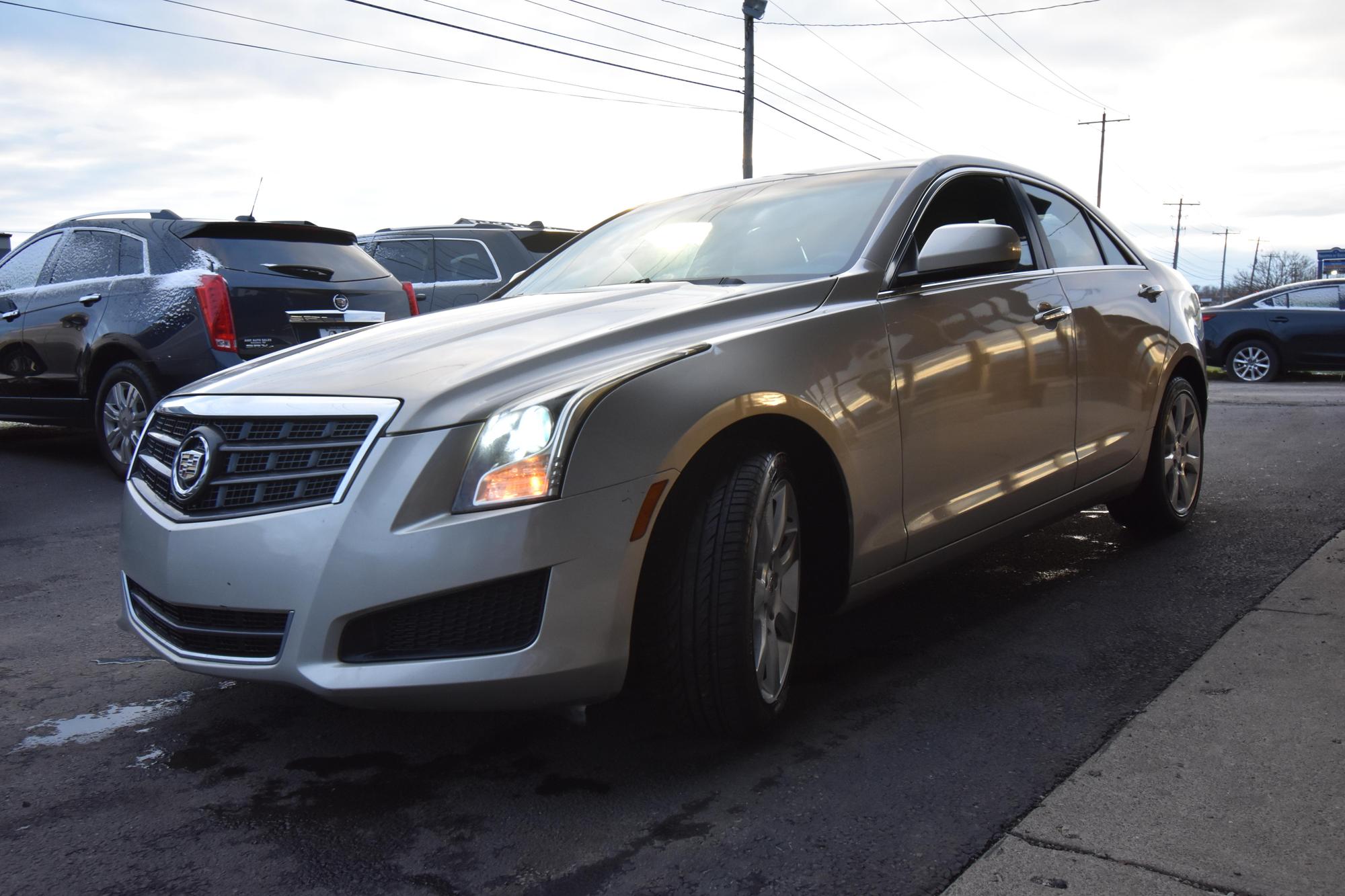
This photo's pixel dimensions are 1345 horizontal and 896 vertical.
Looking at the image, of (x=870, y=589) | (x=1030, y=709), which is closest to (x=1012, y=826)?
(x=1030, y=709)

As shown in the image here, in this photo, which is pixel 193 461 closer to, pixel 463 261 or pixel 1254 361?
pixel 463 261

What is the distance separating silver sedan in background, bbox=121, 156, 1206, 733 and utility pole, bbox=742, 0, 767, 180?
20328mm

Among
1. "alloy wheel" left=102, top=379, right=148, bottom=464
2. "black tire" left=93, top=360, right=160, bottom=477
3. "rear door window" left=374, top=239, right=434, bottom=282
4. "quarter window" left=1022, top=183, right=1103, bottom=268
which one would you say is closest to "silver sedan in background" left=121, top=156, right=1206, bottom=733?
"quarter window" left=1022, top=183, right=1103, bottom=268

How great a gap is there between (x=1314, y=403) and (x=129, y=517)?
1131 centimetres

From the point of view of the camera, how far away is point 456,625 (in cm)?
249

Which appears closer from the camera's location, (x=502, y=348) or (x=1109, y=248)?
(x=502, y=348)

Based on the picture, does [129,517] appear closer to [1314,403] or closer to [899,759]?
[899,759]

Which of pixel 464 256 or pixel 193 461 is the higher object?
pixel 464 256

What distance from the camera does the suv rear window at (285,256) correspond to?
6930 mm

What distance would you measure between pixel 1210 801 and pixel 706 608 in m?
1.16

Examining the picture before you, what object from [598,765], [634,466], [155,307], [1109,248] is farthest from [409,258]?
[634,466]

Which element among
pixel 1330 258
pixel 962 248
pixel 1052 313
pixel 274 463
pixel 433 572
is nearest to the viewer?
pixel 433 572

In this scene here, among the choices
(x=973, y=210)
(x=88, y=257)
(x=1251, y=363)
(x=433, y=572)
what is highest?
(x=973, y=210)

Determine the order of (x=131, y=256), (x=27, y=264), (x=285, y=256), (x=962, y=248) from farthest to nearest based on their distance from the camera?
(x=27, y=264) → (x=131, y=256) → (x=285, y=256) → (x=962, y=248)
